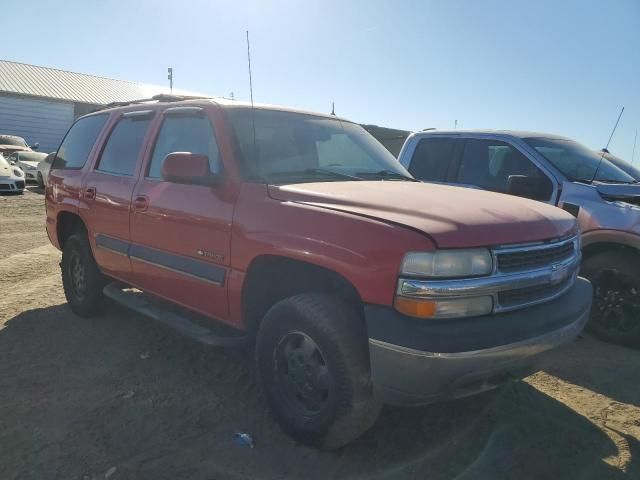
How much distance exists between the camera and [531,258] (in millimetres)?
2607

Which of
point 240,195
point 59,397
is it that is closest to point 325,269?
point 240,195

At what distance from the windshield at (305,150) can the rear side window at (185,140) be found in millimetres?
219

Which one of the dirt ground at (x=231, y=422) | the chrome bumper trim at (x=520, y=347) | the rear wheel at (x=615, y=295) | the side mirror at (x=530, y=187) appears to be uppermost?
the side mirror at (x=530, y=187)

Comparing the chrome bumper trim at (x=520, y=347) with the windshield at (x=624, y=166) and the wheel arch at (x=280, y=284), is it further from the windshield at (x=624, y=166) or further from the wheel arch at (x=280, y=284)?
the windshield at (x=624, y=166)

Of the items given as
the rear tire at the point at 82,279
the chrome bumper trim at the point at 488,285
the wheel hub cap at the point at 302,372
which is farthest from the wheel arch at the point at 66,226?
the chrome bumper trim at the point at 488,285

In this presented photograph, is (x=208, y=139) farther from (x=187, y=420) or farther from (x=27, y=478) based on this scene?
(x=27, y=478)

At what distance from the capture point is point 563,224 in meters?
2.96

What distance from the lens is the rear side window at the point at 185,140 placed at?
3385 millimetres

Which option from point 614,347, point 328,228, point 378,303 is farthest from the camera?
point 614,347

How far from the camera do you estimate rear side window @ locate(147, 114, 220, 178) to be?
3.38m

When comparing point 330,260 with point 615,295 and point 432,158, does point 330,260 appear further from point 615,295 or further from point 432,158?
point 432,158

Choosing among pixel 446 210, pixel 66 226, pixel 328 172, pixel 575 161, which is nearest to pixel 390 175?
pixel 328 172

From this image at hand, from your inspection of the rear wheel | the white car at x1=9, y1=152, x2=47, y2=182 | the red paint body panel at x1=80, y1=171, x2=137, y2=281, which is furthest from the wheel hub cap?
the white car at x1=9, y1=152, x2=47, y2=182

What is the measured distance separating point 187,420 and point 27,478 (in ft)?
2.84
